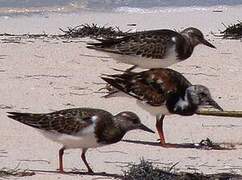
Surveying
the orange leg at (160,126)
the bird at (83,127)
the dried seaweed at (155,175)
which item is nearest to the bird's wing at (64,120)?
the bird at (83,127)

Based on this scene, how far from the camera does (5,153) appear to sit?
21.7 feet

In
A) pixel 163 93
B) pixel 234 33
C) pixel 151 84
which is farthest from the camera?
pixel 234 33

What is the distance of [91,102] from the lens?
8.53 metres

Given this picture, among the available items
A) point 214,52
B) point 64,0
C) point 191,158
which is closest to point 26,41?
point 214,52

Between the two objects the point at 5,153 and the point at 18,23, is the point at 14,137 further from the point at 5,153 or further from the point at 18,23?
the point at 18,23

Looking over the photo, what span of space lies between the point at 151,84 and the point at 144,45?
4.59 ft

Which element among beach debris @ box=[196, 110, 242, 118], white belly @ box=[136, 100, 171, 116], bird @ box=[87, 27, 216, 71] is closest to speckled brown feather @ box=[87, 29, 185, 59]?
bird @ box=[87, 27, 216, 71]

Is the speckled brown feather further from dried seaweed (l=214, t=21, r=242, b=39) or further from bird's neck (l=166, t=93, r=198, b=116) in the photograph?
dried seaweed (l=214, t=21, r=242, b=39)

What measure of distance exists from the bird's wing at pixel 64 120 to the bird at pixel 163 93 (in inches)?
39.6

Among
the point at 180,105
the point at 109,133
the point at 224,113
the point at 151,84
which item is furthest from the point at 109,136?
the point at 224,113

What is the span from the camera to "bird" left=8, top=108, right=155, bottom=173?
614 cm

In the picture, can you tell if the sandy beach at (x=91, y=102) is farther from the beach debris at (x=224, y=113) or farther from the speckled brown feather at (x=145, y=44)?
the speckled brown feather at (x=145, y=44)

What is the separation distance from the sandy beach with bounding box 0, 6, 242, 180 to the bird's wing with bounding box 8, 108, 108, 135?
11.2 inches

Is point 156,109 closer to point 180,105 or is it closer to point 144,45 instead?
point 180,105
